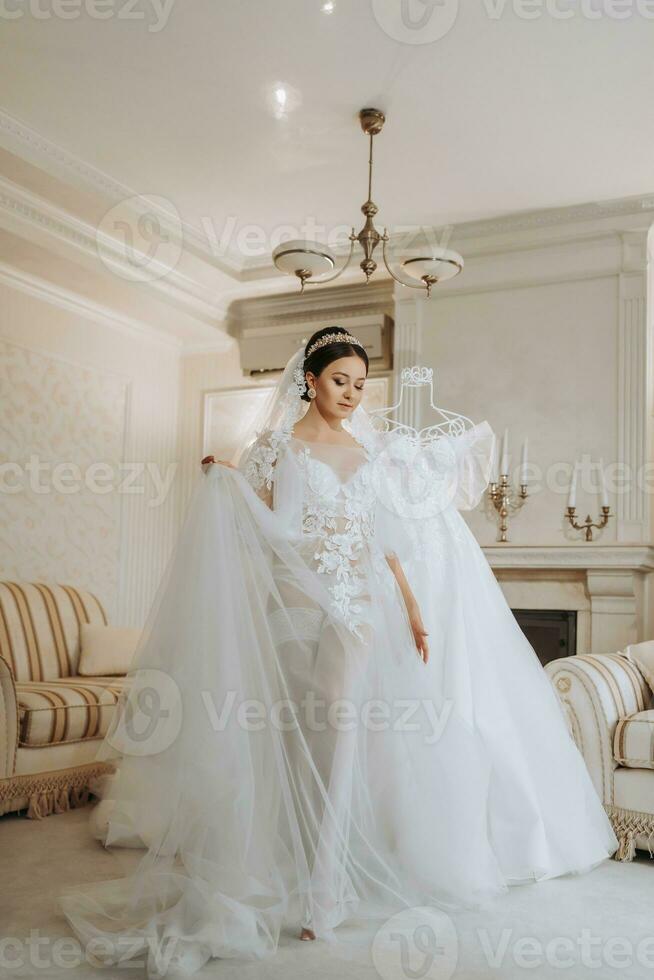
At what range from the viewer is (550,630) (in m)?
5.47

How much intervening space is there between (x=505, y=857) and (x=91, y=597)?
10.5 feet

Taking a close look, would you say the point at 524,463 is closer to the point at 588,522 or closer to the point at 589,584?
the point at 588,522

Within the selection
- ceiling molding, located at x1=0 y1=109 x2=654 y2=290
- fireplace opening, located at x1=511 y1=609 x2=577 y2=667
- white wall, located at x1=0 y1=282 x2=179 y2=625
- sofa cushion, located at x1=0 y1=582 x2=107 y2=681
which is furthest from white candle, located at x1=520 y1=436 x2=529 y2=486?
white wall, located at x1=0 y1=282 x2=179 y2=625

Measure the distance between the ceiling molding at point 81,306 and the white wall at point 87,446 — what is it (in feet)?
0.07

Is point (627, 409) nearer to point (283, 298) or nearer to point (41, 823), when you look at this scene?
point (283, 298)

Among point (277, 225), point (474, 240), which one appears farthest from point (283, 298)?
point (474, 240)

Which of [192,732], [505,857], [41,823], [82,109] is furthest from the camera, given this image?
[82,109]

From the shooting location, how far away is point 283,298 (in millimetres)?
6527

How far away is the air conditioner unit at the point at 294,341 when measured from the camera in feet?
20.3

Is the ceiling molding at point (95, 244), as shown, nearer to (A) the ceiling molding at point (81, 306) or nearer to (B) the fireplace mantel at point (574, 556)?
(A) the ceiling molding at point (81, 306)

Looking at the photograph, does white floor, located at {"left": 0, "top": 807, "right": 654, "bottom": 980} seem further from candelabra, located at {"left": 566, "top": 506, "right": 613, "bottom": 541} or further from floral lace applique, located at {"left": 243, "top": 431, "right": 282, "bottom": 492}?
candelabra, located at {"left": 566, "top": 506, "right": 613, "bottom": 541}

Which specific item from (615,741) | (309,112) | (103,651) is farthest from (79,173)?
(615,741)

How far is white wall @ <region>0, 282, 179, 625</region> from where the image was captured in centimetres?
561

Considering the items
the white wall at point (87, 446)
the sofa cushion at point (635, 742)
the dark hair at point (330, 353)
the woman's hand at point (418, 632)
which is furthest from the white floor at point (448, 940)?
the white wall at point (87, 446)
